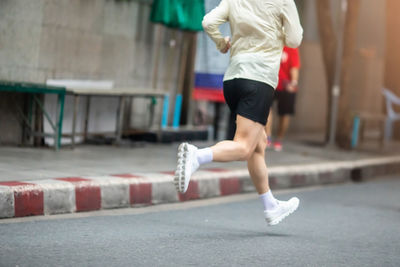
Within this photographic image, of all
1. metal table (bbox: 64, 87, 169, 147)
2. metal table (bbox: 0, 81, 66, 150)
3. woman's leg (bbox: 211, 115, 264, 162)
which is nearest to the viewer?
woman's leg (bbox: 211, 115, 264, 162)

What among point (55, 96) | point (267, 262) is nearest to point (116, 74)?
point (55, 96)

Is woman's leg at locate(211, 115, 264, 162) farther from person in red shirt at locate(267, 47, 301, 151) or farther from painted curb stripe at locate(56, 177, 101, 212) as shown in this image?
person in red shirt at locate(267, 47, 301, 151)

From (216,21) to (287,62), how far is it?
259 inches

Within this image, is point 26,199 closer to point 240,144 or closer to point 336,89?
point 240,144

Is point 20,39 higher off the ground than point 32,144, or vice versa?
point 20,39

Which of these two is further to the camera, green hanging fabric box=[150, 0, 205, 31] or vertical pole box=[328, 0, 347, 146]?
vertical pole box=[328, 0, 347, 146]

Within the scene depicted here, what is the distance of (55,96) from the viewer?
10.4 m

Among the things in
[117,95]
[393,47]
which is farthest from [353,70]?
[117,95]

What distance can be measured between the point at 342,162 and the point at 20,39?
4.75 metres

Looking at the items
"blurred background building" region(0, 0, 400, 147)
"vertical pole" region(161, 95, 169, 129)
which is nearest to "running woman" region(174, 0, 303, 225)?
"blurred background building" region(0, 0, 400, 147)

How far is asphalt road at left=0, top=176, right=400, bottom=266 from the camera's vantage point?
4.99m

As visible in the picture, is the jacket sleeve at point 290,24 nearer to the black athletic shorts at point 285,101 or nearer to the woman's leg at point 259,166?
the woman's leg at point 259,166

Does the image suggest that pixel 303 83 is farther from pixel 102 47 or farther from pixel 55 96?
pixel 55 96

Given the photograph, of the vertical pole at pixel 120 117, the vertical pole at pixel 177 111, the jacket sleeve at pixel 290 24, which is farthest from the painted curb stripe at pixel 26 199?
the vertical pole at pixel 177 111
